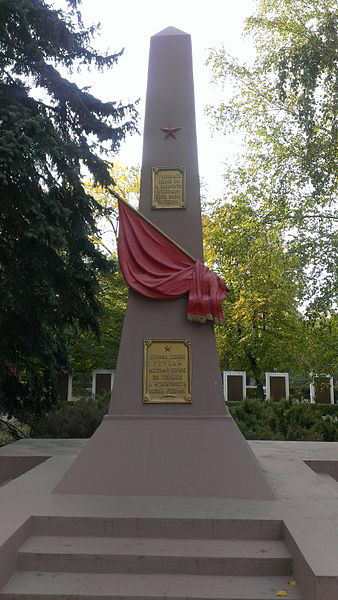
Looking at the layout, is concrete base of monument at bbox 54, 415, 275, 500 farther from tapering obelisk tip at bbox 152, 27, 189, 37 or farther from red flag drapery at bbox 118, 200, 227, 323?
tapering obelisk tip at bbox 152, 27, 189, 37

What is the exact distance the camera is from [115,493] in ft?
17.8

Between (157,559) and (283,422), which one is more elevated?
(283,422)

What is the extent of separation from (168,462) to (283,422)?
6.91 meters

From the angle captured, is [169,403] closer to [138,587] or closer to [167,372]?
[167,372]

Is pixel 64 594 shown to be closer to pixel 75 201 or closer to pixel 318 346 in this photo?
pixel 75 201

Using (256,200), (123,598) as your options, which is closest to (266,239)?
(256,200)

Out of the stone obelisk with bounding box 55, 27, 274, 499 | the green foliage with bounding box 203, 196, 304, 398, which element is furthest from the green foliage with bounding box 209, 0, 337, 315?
the stone obelisk with bounding box 55, 27, 274, 499

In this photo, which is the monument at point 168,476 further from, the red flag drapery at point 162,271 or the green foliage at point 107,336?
the green foliage at point 107,336

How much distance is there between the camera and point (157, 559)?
13.4ft

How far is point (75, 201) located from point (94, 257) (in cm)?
98

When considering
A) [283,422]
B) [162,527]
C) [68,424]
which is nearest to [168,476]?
[162,527]

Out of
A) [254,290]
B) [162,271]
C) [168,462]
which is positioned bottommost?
[168,462]

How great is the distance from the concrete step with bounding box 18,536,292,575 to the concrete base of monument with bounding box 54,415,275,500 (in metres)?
1.16

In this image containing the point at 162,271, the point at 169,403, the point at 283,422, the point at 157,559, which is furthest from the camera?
the point at 283,422
